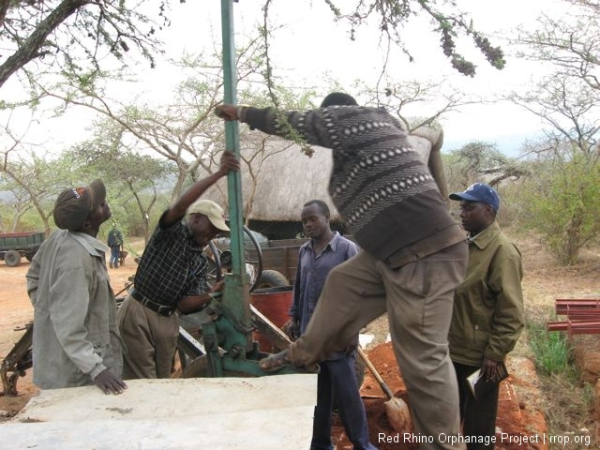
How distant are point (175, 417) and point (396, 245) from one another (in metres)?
1.10

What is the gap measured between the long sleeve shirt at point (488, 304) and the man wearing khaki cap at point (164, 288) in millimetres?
1388

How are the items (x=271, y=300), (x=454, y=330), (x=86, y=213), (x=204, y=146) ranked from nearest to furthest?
(x=86, y=213) → (x=454, y=330) → (x=271, y=300) → (x=204, y=146)

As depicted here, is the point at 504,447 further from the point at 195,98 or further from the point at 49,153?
the point at 49,153

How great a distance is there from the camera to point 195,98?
11.7 metres

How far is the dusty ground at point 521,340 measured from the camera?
4160mm

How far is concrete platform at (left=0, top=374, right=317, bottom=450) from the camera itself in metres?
1.83

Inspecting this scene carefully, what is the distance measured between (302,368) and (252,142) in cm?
1067

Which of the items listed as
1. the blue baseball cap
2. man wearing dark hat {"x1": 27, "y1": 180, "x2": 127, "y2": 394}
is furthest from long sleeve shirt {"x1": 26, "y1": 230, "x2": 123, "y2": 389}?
the blue baseball cap

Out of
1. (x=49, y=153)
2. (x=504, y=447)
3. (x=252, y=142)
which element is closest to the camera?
(x=504, y=447)

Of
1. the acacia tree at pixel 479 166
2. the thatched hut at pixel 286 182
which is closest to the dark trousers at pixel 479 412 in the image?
the thatched hut at pixel 286 182

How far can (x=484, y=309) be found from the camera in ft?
10.2

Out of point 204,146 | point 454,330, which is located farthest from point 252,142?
point 454,330

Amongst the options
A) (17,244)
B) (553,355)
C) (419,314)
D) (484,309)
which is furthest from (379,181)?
(17,244)

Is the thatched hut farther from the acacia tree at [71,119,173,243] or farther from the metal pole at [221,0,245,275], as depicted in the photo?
the metal pole at [221,0,245,275]
